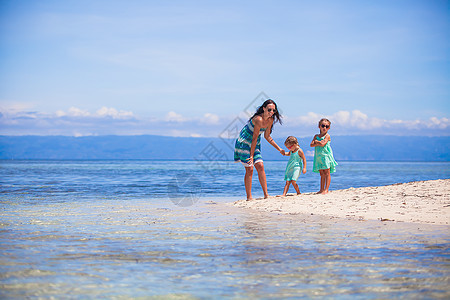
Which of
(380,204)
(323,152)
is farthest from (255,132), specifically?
(380,204)

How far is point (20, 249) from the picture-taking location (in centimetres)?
497

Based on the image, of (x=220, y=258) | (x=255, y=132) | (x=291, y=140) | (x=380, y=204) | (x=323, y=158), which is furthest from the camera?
(x=291, y=140)

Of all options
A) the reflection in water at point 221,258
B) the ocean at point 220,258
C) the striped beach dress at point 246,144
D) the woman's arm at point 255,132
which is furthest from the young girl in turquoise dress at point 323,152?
A: the reflection in water at point 221,258

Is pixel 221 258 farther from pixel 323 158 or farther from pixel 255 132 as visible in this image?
pixel 323 158

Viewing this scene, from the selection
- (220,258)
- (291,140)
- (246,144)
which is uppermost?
(291,140)

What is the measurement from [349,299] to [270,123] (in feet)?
23.0

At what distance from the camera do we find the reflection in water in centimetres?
352

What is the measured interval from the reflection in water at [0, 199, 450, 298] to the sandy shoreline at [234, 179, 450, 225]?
77cm

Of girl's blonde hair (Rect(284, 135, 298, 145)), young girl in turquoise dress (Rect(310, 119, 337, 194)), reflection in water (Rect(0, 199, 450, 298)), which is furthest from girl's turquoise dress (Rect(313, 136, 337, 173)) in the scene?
reflection in water (Rect(0, 199, 450, 298))

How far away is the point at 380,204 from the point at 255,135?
3051 mm

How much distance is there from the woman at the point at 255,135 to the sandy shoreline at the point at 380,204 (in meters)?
0.94

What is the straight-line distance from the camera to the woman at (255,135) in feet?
32.3

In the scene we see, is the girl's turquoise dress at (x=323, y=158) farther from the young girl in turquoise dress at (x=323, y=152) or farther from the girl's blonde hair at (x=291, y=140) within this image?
the girl's blonde hair at (x=291, y=140)

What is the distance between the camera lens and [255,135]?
392 inches
